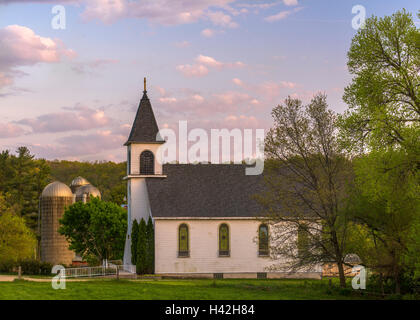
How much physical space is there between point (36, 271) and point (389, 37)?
39.2 meters

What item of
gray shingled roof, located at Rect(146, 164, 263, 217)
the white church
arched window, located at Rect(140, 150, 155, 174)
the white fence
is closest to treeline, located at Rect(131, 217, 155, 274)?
the white church

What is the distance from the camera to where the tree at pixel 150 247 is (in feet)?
157

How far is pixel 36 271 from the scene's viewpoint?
56406 mm

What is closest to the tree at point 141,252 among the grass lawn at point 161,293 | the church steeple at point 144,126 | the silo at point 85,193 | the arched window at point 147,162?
the arched window at point 147,162

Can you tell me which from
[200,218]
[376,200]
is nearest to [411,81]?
[376,200]

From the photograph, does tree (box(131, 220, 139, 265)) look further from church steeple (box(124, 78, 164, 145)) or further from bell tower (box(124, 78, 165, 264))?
church steeple (box(124, 78, 164, 145))

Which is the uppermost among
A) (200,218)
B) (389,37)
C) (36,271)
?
(389,37)

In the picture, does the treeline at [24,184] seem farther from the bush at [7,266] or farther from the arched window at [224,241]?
the arched window at [224,241]

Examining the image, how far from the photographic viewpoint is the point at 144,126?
52.2 meters

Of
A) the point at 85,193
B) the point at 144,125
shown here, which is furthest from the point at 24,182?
the point at 144,125

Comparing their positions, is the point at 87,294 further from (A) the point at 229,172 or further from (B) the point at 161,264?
(A) the point at 229,172

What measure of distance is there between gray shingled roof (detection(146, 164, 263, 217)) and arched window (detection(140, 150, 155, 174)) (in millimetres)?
798

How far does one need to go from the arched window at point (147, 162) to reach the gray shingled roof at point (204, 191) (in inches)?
31.4
